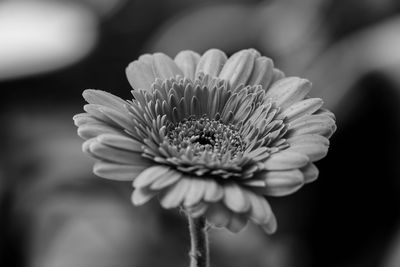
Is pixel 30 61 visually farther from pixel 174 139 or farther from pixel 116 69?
pixel 174 139

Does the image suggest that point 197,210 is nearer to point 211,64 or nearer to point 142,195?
point 142,195

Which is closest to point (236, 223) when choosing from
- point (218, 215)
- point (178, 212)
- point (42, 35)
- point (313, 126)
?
point (218, 215)

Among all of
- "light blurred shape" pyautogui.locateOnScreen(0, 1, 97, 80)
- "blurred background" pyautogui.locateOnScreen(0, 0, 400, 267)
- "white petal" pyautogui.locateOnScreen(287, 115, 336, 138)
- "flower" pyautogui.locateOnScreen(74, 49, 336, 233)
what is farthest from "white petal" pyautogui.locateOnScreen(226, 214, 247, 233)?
"light blurred shape" pyautogui.locateOnScreen(0, 1, 97, 80)

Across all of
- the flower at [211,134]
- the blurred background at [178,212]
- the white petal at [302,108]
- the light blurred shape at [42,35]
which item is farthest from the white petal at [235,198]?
the light blurred shape at [42,35]

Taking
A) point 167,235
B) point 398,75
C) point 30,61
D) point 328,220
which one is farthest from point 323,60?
point 30,61

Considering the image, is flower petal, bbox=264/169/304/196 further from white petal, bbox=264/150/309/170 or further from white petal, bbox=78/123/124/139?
white petal, bbox=78/123/124/139

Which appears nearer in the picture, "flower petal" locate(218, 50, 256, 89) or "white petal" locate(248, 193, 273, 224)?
"white petal" locate(248, 193, 273, 224)
